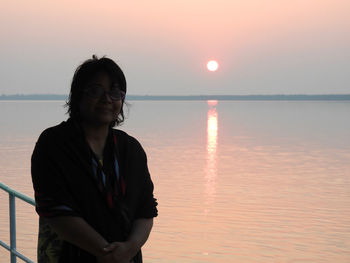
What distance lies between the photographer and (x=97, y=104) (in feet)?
8.23

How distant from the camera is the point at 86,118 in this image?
8.27 feet

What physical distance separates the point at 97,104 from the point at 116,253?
0.59 meters

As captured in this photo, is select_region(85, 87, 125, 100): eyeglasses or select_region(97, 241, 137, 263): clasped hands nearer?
select_region(97, 241, 137, 263): clasped hands

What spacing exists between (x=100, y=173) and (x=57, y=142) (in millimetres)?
207

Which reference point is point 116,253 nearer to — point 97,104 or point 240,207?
point 97,104

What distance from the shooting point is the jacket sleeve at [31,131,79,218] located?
2355 millimetres

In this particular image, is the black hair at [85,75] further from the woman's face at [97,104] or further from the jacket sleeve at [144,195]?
the jacket sleeve at [144,195]

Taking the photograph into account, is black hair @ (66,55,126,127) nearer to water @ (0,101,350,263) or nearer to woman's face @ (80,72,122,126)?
woman's face @ (80,72,122,126)

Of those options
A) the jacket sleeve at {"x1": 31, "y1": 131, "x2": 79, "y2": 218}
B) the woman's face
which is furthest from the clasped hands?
the woman's face

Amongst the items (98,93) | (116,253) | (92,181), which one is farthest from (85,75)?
(116,253)

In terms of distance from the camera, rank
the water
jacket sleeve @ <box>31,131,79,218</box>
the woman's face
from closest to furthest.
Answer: jacket sleeve @ <box>31,131,79,218</box> → the woman's face → the water

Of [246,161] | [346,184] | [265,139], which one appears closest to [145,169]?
[346,184]

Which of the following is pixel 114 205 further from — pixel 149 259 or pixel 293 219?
pixel 293 219

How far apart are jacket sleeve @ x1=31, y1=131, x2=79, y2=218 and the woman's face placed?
0.19m
